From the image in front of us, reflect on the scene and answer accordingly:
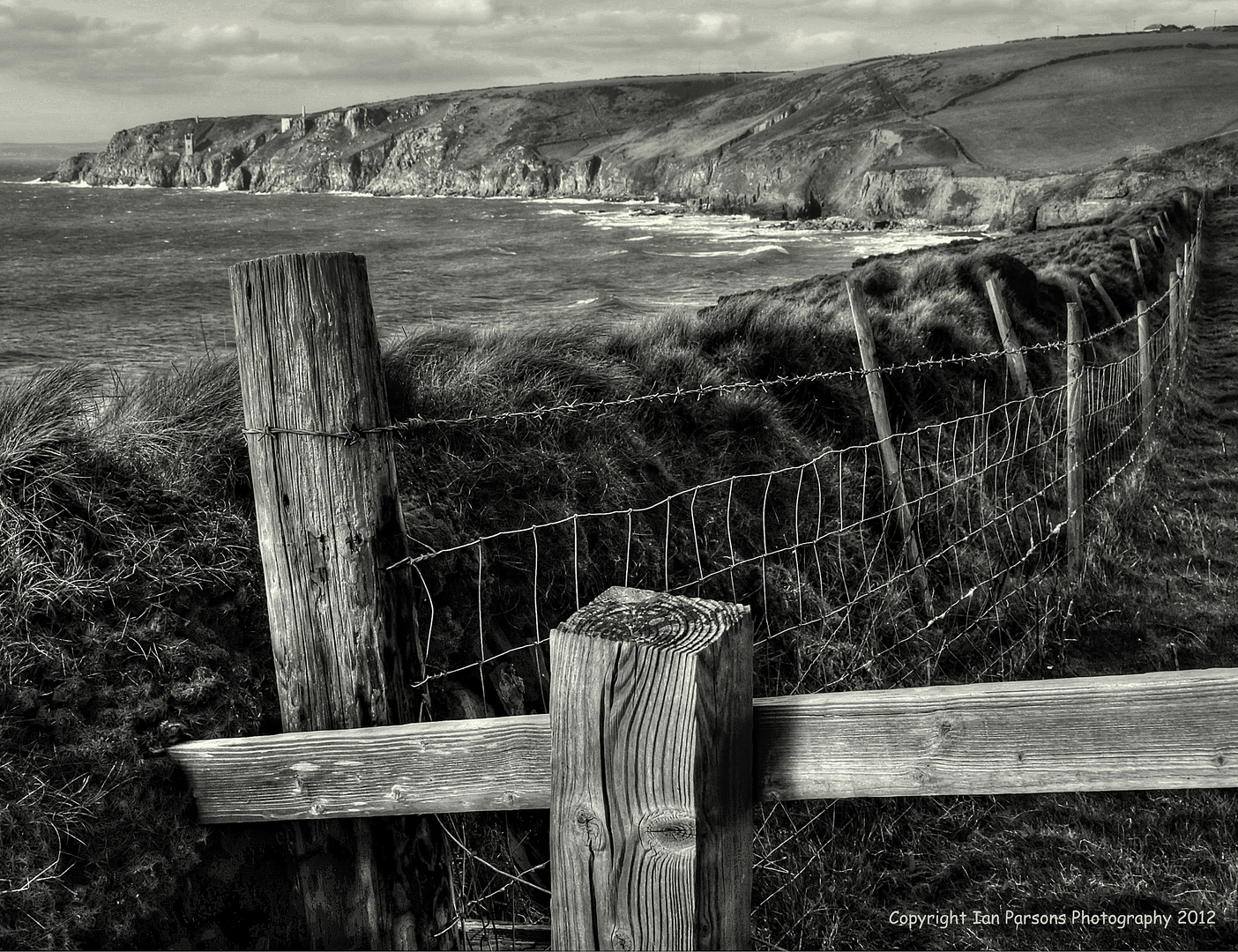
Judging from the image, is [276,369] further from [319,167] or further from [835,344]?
[319,167]

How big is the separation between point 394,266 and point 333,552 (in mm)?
55202

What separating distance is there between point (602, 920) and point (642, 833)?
0.64 feet

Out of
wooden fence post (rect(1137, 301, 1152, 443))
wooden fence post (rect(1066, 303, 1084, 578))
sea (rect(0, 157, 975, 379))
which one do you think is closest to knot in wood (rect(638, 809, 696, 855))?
sea (rect(0, 157, 975, 379))

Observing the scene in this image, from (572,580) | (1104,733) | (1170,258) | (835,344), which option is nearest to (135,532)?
(572,580)

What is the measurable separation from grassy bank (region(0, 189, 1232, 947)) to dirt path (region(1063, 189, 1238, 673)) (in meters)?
0.35

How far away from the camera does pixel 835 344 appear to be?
7.23 m

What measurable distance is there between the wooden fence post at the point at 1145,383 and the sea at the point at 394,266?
398cm

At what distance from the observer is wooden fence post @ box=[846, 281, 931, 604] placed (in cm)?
574

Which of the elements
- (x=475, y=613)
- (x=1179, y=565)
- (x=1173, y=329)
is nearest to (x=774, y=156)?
(x=1173, y=329)

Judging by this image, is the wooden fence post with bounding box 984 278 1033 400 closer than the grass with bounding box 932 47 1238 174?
Yes

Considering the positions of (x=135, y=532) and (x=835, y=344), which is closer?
(x=135, y=532)

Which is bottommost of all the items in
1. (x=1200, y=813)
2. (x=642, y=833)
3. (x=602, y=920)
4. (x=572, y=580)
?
(x=1200, y=813)

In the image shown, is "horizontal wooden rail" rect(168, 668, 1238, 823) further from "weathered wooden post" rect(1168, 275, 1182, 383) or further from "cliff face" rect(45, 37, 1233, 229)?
"cliff face" rect(45, 37, 1233, 229)

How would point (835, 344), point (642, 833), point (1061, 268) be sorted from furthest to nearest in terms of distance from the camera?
point (1061, 268) → point (835, 344) → point (642, 833)
